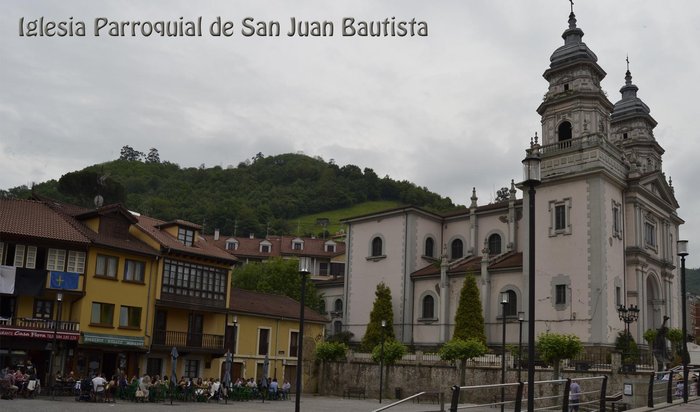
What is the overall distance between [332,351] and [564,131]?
21712 mm

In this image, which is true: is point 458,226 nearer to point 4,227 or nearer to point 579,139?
point 579,139

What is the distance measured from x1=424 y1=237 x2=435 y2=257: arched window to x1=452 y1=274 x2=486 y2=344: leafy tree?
885 cm

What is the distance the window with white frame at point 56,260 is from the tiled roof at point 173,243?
550 centimetres

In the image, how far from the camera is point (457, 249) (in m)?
57.2

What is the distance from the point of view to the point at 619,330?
43.1m

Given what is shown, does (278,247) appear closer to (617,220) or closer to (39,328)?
(617,220)

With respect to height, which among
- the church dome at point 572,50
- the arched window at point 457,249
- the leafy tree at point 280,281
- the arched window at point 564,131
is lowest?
the leafy tree at point 280,281

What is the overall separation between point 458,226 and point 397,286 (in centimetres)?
717

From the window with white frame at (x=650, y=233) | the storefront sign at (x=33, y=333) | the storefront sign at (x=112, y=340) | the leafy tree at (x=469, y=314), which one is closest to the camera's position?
the storefront sign at (x=33, y=333)

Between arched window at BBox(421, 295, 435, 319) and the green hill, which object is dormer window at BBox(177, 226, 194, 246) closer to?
arched window at BBox(421, 295, 435, 319)

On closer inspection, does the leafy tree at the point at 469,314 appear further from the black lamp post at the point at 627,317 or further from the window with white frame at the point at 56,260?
the window with white frame at the point at 56,260

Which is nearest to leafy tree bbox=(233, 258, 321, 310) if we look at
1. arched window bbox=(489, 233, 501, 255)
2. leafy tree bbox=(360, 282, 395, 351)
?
leafy tree bbox=(360, 282, 395, 351)

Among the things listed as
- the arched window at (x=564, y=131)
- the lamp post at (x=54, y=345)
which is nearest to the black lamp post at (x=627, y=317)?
the arched window at (x=564, y=131)

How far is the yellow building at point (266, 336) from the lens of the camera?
45.6m
